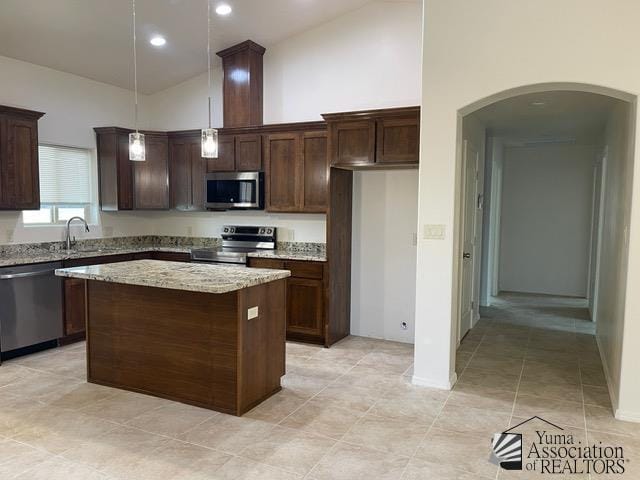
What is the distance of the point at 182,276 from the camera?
329 cm

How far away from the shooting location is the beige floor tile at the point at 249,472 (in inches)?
98.0

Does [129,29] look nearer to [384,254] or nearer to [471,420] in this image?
[384,254]

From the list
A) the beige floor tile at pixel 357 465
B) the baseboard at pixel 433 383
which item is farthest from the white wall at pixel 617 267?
the beige floor tile at pixel 357 465

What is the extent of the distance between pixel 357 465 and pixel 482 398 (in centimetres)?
142

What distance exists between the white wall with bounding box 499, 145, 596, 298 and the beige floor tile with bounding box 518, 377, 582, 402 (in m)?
4.50

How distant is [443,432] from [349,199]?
279cm

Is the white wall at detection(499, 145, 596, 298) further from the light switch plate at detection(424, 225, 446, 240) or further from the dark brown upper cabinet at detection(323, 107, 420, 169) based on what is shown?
the light switch plate at detection(424, 225, 446, 240)

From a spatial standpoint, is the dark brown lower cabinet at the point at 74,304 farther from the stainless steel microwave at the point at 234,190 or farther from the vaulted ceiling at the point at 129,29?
the vaulted ceiling at the point at 129,29

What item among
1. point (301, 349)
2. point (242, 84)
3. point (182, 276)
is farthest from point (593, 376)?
point (242, 84)

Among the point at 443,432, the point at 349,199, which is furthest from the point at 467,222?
the point at 443,432

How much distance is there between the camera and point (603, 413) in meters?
3.32

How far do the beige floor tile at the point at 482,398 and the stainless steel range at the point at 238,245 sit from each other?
264 cm

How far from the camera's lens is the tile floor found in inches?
103

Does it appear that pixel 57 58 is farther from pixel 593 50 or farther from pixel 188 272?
pixel 593 50
